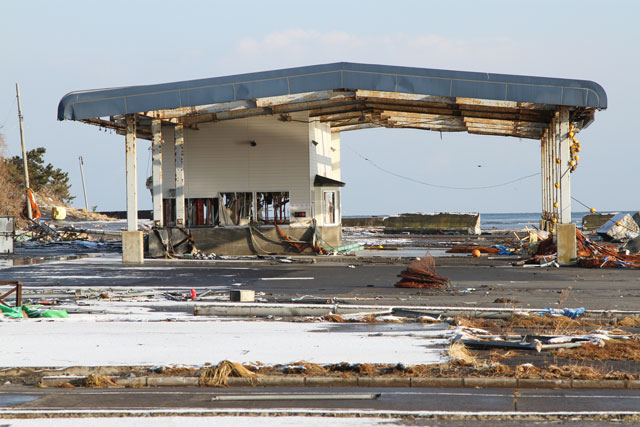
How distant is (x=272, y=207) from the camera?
33531 millimetres

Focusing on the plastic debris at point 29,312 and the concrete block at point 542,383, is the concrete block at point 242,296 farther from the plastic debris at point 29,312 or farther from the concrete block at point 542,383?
the concrete block at point 542,383

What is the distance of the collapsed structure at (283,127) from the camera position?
26.1 meters

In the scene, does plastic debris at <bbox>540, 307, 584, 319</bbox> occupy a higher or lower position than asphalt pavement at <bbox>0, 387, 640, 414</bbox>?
higher

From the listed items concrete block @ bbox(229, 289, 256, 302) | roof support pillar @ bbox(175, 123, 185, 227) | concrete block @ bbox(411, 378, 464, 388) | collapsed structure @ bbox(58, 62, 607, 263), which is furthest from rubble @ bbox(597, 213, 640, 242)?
concrete block @ bbox(411, 378, 464, 388)

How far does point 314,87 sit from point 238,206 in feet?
27.9

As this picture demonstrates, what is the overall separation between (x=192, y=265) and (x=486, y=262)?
38.2ft

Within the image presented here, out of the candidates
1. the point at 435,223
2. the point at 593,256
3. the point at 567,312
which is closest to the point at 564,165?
the point at 593,256

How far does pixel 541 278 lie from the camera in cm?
2175

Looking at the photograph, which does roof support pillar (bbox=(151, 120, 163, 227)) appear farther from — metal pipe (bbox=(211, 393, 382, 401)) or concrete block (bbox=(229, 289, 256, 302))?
metal pipe (bbox=(211, 393, 382, 401))

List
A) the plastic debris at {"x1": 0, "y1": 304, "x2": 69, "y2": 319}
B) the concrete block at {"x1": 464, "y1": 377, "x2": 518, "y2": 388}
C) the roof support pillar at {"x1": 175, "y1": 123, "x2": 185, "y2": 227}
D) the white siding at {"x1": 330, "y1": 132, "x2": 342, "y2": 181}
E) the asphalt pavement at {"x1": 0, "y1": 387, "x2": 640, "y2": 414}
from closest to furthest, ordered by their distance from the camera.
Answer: the asphalt pavement at {"x1": 0, "y1": 387, "x2": 640, "y2": 414}
the concrete block at {"x1": 464, "y1": 377, "x2": 518, "y2": 388}
the plastic debris at {"x1": 0, "y1": 304, "x2": 69, "y2": 319}
the roof support pillar at {"x1": 175, "y1": 123, "x2": 185, "y2": 227}
the white siding at {"x1": 330, "y1": 132, "x2": 342, "y2": 181}

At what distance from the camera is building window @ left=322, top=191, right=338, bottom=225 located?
3378 centimetres

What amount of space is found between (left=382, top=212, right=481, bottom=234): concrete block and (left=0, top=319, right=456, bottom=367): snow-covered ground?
50202 mm

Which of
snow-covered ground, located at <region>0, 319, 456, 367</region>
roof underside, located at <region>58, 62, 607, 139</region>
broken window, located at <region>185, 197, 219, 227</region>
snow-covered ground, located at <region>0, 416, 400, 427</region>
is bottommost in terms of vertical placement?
snow-covered ground, located at <region>0, 416, 400, 427</region>

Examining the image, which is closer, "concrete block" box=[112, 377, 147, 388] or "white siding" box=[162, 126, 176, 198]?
"concrete block" box=[112, 377, 147, 388]
